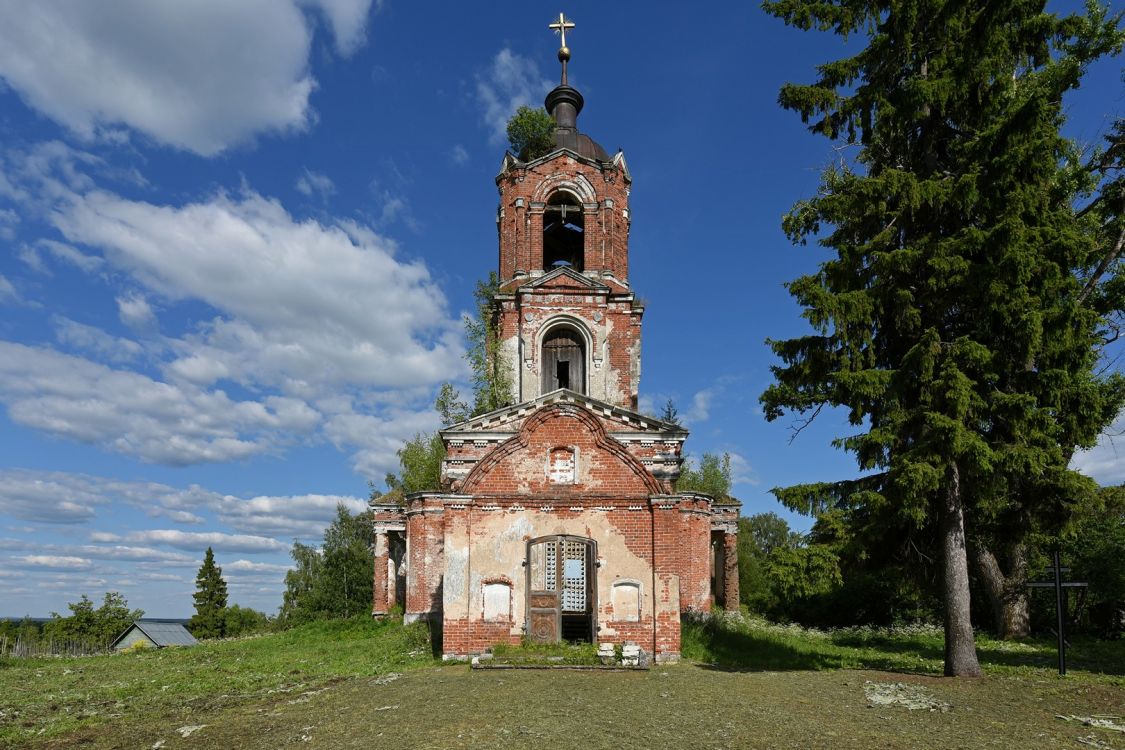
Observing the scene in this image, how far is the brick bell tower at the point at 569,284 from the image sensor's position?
23844 millimetres

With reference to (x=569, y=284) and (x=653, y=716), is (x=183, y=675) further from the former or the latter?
(x=569, y=284)

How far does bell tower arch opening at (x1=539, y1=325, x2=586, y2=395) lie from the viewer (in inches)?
950

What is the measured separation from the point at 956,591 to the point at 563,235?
18.5 meters

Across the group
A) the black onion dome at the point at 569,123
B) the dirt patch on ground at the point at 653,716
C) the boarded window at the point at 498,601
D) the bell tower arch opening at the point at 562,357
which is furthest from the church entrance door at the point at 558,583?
the black onion dome at the point at 569,123

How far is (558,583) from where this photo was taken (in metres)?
15.3

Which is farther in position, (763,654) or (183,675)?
(763,654)

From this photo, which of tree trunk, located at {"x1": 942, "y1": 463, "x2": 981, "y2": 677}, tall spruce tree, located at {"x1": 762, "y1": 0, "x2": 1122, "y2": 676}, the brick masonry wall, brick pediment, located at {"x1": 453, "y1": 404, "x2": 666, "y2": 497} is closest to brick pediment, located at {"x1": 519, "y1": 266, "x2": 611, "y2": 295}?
the brick masonry wall

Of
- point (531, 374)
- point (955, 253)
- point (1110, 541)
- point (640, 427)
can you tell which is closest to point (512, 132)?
point (531, 374)

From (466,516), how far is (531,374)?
9.08 m

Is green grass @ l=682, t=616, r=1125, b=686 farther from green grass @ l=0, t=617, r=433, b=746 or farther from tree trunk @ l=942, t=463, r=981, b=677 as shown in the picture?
green grass @ l=0, t=617, r=433, b=746

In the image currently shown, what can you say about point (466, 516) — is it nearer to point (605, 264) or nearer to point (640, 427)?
point (640, 427)

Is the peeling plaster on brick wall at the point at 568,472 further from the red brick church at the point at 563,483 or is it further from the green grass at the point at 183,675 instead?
the green grass at the point at 183,675

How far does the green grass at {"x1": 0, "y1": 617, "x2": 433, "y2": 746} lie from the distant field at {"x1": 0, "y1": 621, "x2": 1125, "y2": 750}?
8 centimetres

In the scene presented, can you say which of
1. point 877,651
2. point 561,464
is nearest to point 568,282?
point 561,464
